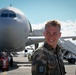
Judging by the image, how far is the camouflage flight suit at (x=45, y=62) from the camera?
2.79 metres

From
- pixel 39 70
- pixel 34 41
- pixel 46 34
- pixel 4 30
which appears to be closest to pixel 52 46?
pixel 46 34

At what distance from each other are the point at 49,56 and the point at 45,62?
3.8 inches

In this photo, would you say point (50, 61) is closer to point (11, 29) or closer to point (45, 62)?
point (45, 62)

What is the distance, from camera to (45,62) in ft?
9.32

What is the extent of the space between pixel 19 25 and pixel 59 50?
53.0ft

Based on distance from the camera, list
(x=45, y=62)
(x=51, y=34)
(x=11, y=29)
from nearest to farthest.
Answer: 1. (x=45, y=62)
2. (x=51, y=34)
3. (x=11, y=29)

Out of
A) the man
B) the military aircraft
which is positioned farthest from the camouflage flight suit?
the military aircraft

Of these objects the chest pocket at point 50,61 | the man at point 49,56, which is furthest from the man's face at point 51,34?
the chest pocket at point 50,61

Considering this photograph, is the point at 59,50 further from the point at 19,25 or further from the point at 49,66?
the point at 19,25

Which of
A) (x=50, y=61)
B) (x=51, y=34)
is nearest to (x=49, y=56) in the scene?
(x=50, y=61)

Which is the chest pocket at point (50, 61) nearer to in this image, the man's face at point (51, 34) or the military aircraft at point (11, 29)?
the man's face at point (51, 34)

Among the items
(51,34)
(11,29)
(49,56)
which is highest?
(51,34)

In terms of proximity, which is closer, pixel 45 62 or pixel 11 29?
pixel 45 62

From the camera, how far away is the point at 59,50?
319 centimetres
